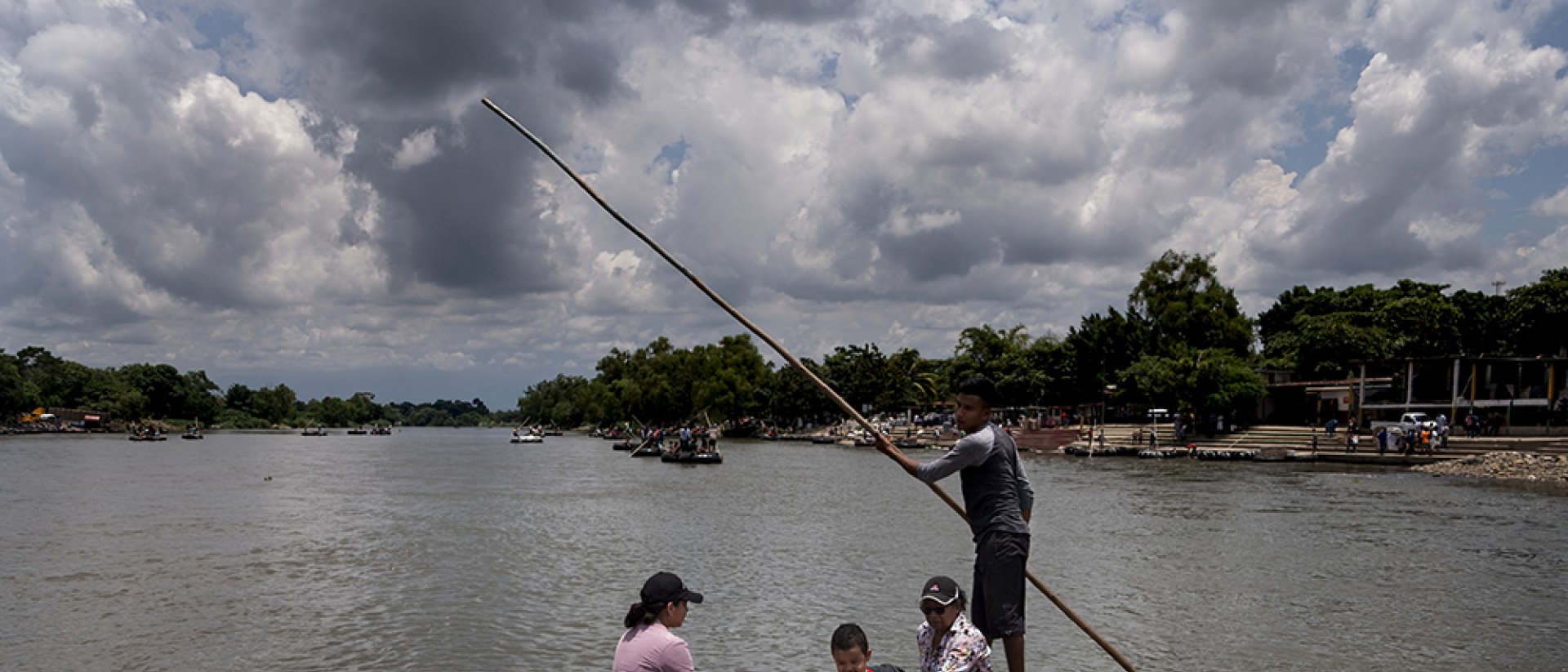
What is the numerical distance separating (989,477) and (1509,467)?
39.6m

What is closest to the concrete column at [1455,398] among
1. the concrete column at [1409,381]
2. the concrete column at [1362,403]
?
the concrete column at [1409,381]

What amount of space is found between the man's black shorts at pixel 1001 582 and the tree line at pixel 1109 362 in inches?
2045

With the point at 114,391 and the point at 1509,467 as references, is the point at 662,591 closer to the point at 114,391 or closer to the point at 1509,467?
the point at 1509,467

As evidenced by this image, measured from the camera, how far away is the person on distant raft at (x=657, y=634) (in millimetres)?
5016

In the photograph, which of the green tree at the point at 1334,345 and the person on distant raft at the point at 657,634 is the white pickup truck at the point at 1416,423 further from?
the person on distant raft at the point at 657,634

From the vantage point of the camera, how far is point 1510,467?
36.0m

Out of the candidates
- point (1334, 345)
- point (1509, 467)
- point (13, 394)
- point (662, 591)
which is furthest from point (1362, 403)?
point (13, 394)

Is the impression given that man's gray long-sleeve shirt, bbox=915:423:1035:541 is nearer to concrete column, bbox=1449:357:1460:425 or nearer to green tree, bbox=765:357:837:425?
concrete column, bbox=1449:357:1460:425

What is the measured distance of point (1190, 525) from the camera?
74.6 feet

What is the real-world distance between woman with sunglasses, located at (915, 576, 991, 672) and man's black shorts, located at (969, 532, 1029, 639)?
0.11 m

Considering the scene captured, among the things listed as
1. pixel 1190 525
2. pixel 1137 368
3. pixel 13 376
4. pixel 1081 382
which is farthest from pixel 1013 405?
pixel 13 376

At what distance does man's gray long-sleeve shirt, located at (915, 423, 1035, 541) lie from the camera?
5.15 m

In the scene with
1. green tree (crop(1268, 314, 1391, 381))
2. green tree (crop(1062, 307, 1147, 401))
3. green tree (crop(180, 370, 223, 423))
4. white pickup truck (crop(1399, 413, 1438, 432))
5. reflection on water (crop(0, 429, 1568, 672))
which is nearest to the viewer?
reflection on water (crop(0, 429, 1568, 672))

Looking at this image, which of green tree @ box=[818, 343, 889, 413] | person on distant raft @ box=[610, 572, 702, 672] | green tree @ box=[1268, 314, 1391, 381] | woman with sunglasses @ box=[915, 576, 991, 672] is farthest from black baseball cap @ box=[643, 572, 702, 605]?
green tree @ box=[818, 343, 889, 413]
